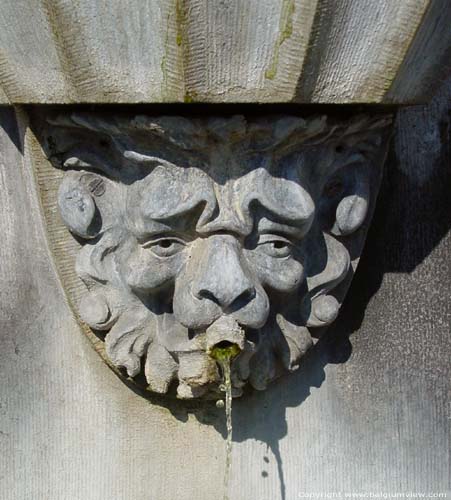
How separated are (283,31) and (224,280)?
0.37m

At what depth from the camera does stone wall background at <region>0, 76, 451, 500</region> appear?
→ 150cm

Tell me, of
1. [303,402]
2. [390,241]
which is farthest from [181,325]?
[390,241]

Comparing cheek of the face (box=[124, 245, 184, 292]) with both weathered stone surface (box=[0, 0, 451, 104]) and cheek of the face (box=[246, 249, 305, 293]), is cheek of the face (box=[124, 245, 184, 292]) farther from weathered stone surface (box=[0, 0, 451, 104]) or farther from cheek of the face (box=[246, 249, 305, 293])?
weathered stone surface (box=[0, 0, 451, 104])

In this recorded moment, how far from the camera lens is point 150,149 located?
1.25 m

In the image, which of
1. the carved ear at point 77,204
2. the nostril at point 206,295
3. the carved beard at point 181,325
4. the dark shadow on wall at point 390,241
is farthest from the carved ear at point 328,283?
the carved ear at point 77,204

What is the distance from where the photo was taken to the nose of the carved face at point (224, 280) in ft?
4.06

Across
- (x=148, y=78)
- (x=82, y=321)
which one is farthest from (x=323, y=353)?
(x=148, y=78)

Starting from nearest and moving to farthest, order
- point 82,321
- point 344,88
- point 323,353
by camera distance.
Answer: point 344,88 → point 82,321 → point 323,353

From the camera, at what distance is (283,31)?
1083 mm

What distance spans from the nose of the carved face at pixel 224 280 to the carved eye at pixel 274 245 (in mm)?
55

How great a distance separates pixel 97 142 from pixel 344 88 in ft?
1.32

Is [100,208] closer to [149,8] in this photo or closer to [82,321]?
[82,321]

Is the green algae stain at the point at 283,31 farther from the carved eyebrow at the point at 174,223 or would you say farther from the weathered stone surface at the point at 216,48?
the carved eyebrow at the point at 174,223

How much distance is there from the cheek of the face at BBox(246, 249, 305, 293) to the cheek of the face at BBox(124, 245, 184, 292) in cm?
12
